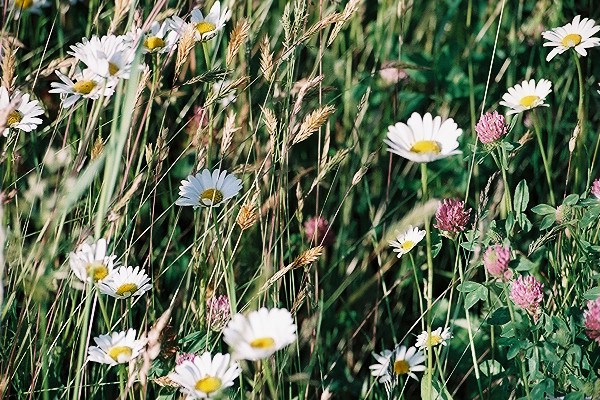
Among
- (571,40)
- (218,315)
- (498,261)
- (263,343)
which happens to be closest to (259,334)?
(263,343)

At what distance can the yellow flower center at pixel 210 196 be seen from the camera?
112 centimetres

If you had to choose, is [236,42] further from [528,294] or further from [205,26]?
[528,294]

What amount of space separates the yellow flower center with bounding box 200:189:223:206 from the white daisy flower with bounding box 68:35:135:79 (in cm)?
18

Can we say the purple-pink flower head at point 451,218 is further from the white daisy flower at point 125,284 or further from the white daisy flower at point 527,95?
the white daisy flower at point 125,284

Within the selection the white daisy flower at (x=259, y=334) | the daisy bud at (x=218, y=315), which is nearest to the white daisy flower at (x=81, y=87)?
the daisy bud at (x=218, y=315)

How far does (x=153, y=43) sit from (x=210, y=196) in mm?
246

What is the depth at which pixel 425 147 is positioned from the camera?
101 cm

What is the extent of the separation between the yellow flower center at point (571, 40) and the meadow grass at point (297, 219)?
68 mm

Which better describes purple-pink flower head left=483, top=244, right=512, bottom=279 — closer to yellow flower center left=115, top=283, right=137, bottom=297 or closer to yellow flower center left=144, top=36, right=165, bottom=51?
yellow flower center left=115, top=283, right=137, bottom=297

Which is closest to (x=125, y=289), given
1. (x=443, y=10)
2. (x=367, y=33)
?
(x=367, y=33)

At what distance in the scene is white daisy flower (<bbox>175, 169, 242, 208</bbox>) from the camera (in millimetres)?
1127

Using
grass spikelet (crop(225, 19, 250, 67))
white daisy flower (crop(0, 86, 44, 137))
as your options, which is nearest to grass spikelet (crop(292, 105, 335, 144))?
grass spikelet (crop(225, 19, 250, 67))

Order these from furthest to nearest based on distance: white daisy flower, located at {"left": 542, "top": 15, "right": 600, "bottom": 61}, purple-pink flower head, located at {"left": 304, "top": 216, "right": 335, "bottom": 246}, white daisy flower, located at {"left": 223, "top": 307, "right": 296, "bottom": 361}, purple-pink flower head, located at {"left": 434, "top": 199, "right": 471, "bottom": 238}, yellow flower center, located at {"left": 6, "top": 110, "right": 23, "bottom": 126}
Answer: purple-pink flower head, located at {"left": 304, "top": 216, "right": 335, "bottom": 246} → white daisy flower, located at {"left": 542, "top": 15, "right": 600, "bottom": 61} → yellow flower center, located at {"left": 6, "top": 110, "right": 23, "bottom": 126} → purple-pink flower head, located at {"left": 434, "top": 199, "right": 471, "bottom": 238} → white daisy flower, located at {"left": 223, "top": 307, "right": 296, "bottom": 361}

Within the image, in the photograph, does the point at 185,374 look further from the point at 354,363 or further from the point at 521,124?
the point at 521,124
